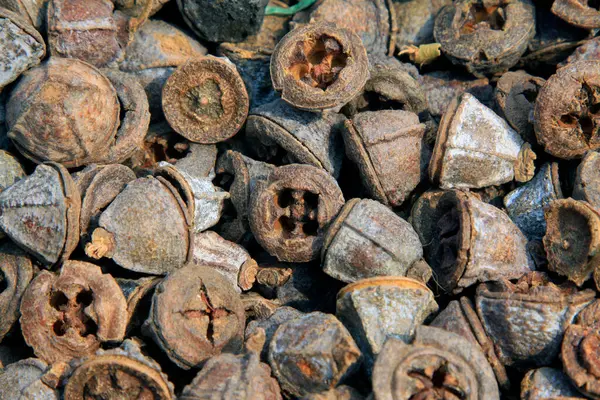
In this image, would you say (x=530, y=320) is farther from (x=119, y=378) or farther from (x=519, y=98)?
(x=119, y=378)

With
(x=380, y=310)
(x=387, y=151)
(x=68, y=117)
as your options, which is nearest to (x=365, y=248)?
(x=380, y=310)

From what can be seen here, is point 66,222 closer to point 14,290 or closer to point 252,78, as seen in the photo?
point 14,290

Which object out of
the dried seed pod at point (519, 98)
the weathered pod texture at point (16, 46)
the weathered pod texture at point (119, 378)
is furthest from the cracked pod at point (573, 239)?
the weathered pod texture at point (16, 46)

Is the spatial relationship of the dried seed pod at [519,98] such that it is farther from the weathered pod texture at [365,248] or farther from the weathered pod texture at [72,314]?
the weathered pod texture at [72,314]

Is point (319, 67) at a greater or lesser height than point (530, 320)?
greater

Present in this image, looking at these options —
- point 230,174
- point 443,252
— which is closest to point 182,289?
point 230,174

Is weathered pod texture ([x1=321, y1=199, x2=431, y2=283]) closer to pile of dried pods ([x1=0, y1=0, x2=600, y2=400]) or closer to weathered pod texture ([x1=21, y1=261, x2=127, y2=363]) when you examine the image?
pile of dried pods ([x1=0, y1=0, x2=600, y2=400])
